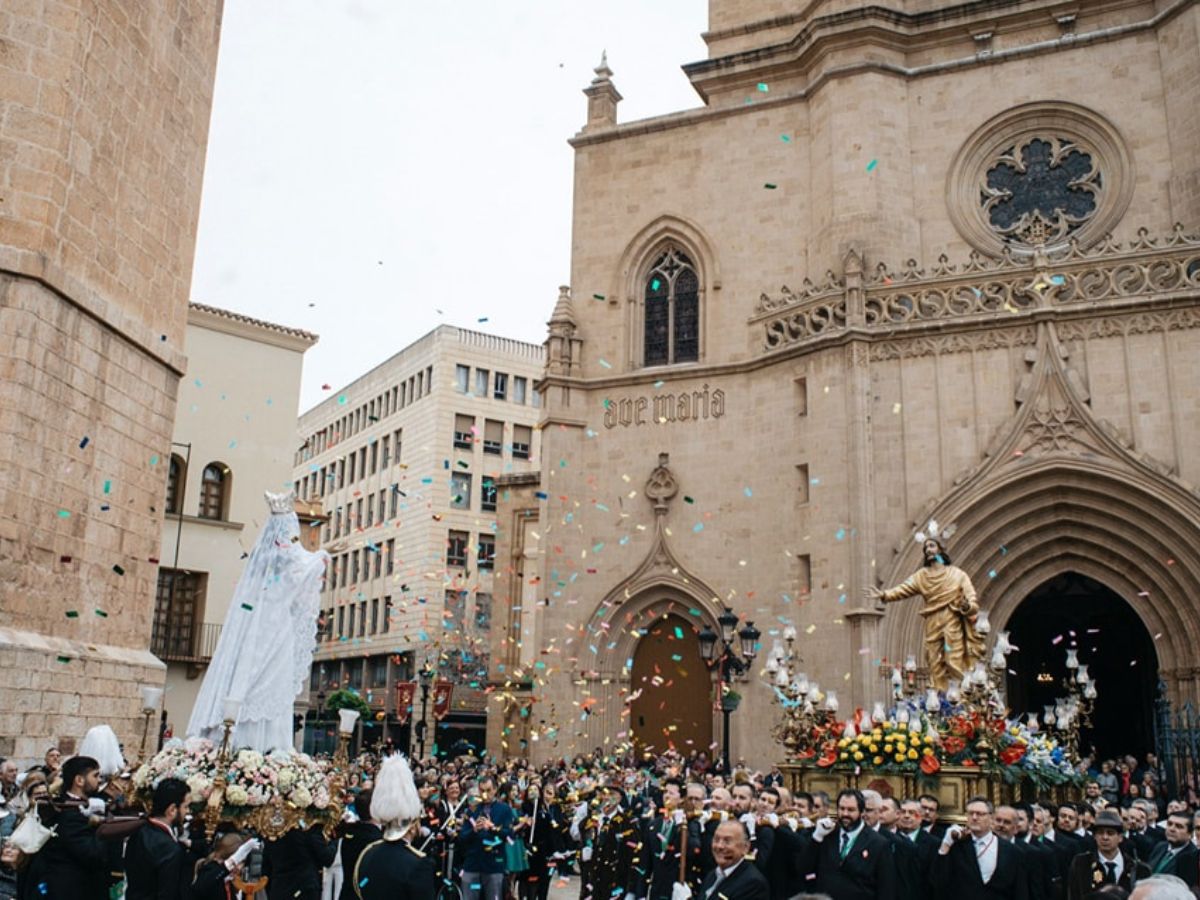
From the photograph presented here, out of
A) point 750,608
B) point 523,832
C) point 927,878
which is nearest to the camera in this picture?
point 927,878

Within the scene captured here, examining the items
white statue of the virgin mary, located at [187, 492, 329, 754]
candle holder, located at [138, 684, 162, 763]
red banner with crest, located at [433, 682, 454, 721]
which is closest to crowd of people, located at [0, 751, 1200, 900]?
white statue of the virgin mary, located at [187, 492, 329, 754]

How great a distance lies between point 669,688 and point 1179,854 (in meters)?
17.4

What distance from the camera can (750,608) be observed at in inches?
959

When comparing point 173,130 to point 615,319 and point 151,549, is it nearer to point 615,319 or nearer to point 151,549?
point 151,549

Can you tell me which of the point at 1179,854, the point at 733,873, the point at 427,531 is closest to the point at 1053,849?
the point at 1179,854

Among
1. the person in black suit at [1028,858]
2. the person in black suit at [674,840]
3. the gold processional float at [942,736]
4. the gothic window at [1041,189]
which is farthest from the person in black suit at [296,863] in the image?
the gothic window at [1041,189]

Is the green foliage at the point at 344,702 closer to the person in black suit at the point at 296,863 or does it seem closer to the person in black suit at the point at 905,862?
the person in black suit at the point at 296,863

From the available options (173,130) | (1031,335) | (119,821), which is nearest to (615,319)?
(1031,335)

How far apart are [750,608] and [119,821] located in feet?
59.6

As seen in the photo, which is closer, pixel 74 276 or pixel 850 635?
pixel 74 276

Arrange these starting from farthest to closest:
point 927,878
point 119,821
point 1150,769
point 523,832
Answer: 1. point 1150,769
2. point 523,832
3. point 927,878
4. point 119,821

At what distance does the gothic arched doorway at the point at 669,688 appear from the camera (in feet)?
84.5

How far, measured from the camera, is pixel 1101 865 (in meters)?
9.25

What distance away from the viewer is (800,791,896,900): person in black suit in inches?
363
